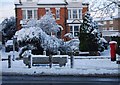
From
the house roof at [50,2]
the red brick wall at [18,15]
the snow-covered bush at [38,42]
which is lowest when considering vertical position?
the snow-covered bush at [38,42]

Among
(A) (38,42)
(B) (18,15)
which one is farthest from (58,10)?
(A) (38,42)

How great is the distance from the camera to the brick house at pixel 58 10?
5047cm

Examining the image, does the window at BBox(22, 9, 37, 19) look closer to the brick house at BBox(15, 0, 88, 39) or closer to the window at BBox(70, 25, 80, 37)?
the brick house at BBox(15, 0, 88, 39)

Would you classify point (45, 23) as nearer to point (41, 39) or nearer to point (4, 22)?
point (41, 39)

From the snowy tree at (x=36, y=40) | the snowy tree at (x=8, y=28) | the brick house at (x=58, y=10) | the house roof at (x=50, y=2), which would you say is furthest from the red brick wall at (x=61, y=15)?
the snowy tree at (x=36, y=40)

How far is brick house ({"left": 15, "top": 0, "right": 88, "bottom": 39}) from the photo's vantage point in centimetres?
5047

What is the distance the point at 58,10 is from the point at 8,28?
417 inches

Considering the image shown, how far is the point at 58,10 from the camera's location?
51.0m

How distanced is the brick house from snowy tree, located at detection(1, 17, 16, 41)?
4872 mm

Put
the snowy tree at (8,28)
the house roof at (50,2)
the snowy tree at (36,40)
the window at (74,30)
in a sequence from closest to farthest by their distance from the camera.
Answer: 1. the snowy tree at (36,40)
2. the window at (74,30)
3. the house roof at (50,2)
4. the snowy tree at (8,28)

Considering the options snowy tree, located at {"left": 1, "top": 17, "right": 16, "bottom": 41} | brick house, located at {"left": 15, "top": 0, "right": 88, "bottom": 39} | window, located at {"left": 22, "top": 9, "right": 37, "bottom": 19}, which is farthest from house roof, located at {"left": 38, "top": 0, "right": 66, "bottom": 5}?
snowy tree, located at {"left": 1, "top": 17, "right": 16, "bottom": 41}

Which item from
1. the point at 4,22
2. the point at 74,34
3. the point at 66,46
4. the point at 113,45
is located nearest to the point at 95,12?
the point at 113,45

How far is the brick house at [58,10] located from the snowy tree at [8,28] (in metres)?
4.87

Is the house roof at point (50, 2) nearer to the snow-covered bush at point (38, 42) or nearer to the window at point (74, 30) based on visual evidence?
the window at point (74, 30)
